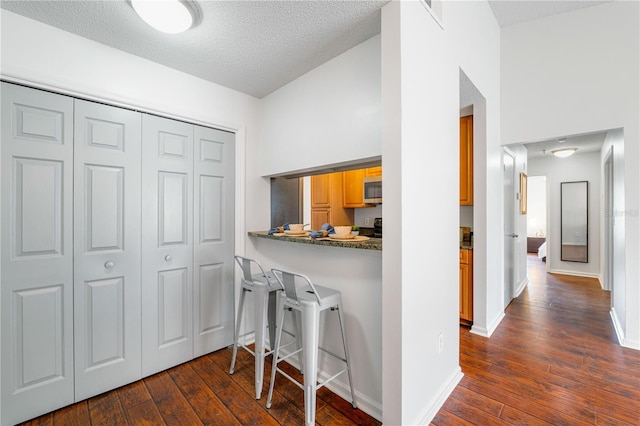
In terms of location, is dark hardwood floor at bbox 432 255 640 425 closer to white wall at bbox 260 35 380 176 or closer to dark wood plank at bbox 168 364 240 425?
dark wood plank at bbox 168 364 240 425

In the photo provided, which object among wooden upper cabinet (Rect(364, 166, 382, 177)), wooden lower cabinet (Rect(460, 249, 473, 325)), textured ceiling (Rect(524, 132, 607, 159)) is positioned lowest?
wooden lower cabinet (Rect(460, 249, 473, 325))

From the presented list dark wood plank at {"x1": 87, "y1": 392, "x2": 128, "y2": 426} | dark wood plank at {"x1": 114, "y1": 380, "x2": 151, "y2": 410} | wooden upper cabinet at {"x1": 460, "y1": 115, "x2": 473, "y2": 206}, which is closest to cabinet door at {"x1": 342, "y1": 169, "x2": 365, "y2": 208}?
wooden upper cabinet at {"x1": 460, "y1": 115, "x2": 473, "y2": 206}

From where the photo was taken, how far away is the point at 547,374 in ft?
6.76

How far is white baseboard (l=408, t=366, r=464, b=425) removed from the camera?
1.56 m

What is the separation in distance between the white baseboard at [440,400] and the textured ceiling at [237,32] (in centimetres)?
229

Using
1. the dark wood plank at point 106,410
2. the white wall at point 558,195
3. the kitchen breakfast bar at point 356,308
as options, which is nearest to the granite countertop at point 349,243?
the kitchen breakfast bar at point 356,308

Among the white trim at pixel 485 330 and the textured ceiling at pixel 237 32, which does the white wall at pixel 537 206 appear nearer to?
the white trim at pixel 485 330

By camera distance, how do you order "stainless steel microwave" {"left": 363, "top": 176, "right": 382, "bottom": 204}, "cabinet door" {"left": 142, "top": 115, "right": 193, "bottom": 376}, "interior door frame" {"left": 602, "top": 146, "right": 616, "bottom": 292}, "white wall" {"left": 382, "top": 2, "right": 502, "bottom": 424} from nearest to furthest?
"white wall" {"left": 382, "top": 2, "right": 502, "bottom": 424}
"cabinet door" {"left": 142, "top": 115, "right": 193, "bottom": 376}
"stainless steel microwave" {"left": 363, "top": 176, "right": 382, "bottom": 204}
"interior door frame" {"left": 602, "top": 146, "right": 616, "bottom": 292}

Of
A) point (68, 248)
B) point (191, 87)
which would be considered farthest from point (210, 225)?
point (191, 87)

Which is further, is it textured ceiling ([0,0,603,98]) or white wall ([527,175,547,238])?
white wall ([527,175,547,238])

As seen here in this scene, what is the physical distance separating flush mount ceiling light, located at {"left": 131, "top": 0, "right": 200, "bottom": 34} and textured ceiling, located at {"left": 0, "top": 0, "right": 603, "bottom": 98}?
0.23 feet

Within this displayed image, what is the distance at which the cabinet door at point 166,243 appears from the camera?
6.86ft

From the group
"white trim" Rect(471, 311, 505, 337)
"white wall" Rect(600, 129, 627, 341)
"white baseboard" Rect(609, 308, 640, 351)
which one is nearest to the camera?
"white baseboard" Rect(609, 308, 640, 351)

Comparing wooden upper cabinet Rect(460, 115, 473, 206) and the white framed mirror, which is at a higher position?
wooden upper cabinet Rect(460, 115, 473, 206)
